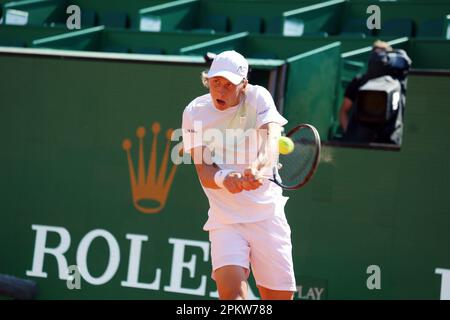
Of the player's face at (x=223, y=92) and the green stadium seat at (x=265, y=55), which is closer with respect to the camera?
the player's face at (x=223, y=92)

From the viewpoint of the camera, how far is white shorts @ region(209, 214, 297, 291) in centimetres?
498

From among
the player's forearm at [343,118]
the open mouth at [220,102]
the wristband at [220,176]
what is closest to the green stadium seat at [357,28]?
the player's forearm at [343,118]

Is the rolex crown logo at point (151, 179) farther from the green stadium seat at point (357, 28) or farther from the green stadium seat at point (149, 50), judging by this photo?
the green stadium seat at point (357, 28)

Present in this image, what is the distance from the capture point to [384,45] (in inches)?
293

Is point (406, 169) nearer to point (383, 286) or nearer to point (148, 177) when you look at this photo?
point (383, 286)

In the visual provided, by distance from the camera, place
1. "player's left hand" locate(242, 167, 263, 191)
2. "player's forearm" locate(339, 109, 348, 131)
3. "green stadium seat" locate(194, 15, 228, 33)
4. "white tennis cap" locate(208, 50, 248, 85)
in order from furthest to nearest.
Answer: "green stadium seat" locate(194, 15, 228, 33) → "player's forearm" locate(339, 109, 348, 131) → "white tennis cap" locate(208, 50, 248, 85) → "player's left hand" locate(242, 167, 263, 191)

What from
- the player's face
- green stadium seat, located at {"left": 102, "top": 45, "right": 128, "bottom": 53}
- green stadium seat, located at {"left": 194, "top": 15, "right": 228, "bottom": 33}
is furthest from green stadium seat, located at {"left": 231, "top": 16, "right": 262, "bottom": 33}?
the player's face

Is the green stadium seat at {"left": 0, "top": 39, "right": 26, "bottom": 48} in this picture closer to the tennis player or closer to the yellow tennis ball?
the tennis player

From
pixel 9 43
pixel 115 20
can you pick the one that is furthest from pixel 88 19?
pixel 9 43

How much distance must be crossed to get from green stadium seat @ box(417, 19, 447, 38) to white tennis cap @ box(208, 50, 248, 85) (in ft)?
16.0

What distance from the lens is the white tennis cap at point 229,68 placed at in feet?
15.9

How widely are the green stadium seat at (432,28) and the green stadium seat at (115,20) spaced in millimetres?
3665

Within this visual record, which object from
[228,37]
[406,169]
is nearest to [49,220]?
[228,37]

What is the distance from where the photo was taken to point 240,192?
16.1 ft
